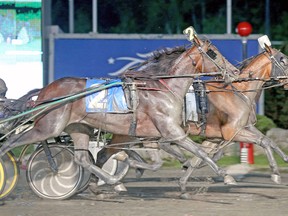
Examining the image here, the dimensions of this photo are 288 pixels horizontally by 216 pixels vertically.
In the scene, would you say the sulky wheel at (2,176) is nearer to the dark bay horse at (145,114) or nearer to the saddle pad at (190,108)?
the dark bay horse at (145,114)

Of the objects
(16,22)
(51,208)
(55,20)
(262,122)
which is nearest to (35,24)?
(16,22)

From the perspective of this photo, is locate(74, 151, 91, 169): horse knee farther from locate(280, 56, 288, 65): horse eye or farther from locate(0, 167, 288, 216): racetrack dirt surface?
locate(280, 56, 288, 65): horse eye

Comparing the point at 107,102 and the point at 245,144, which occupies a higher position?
the point at 107,102

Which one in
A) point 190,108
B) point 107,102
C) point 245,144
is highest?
point 107,102

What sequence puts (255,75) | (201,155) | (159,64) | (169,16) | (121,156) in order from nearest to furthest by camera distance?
(201,155) → (159,64) → (121,156) → (255,75) → (169,16)

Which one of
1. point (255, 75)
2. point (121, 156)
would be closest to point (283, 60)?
point (255, 75)

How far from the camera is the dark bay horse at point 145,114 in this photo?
12.9 meters

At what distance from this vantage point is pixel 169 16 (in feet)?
86.3

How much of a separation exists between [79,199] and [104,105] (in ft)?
4.88

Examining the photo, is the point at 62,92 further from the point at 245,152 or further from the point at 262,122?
the point at 262,122

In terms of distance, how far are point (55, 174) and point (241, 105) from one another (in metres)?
2.98

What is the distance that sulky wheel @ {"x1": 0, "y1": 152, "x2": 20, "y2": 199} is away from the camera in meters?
A: 13.3

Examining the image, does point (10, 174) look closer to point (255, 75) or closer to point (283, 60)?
point (255, 75)

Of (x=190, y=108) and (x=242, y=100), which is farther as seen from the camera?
(x=242, y=100)
